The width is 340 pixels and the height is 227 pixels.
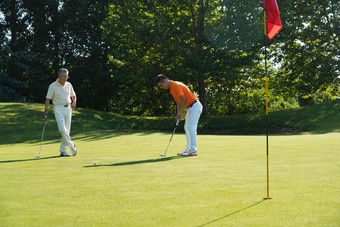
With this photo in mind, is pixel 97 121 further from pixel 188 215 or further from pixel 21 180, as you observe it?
pixel 188 215

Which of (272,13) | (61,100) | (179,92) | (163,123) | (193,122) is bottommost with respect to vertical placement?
(163,123)

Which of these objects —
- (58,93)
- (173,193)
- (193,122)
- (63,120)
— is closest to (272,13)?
(173,193)

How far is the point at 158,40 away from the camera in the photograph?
31766 millimetres

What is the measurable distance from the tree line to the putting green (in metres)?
21.8

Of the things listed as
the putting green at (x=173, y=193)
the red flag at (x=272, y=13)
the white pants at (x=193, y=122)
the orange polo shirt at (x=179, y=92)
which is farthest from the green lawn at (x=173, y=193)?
the red flag at (x=272, y=13)

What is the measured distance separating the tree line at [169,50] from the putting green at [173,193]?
21758 mm

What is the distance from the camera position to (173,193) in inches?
237

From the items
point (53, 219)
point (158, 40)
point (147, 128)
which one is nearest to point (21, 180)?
point (53, 219)

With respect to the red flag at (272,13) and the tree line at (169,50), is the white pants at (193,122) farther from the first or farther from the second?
the tree line at (169,50)

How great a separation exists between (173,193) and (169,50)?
26.3 meters

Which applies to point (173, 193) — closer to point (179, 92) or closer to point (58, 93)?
point (179, 92)

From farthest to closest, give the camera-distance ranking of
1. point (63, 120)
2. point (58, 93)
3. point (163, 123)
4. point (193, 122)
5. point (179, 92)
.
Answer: point (163, 123), point (63, 120), point (58, 93), point (193, 122), point (179, 92)

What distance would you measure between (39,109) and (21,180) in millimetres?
24111

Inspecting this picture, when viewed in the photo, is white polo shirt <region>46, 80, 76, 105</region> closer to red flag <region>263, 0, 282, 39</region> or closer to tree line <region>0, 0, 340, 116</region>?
red flag <region>263, 0, 282, 39</region>
